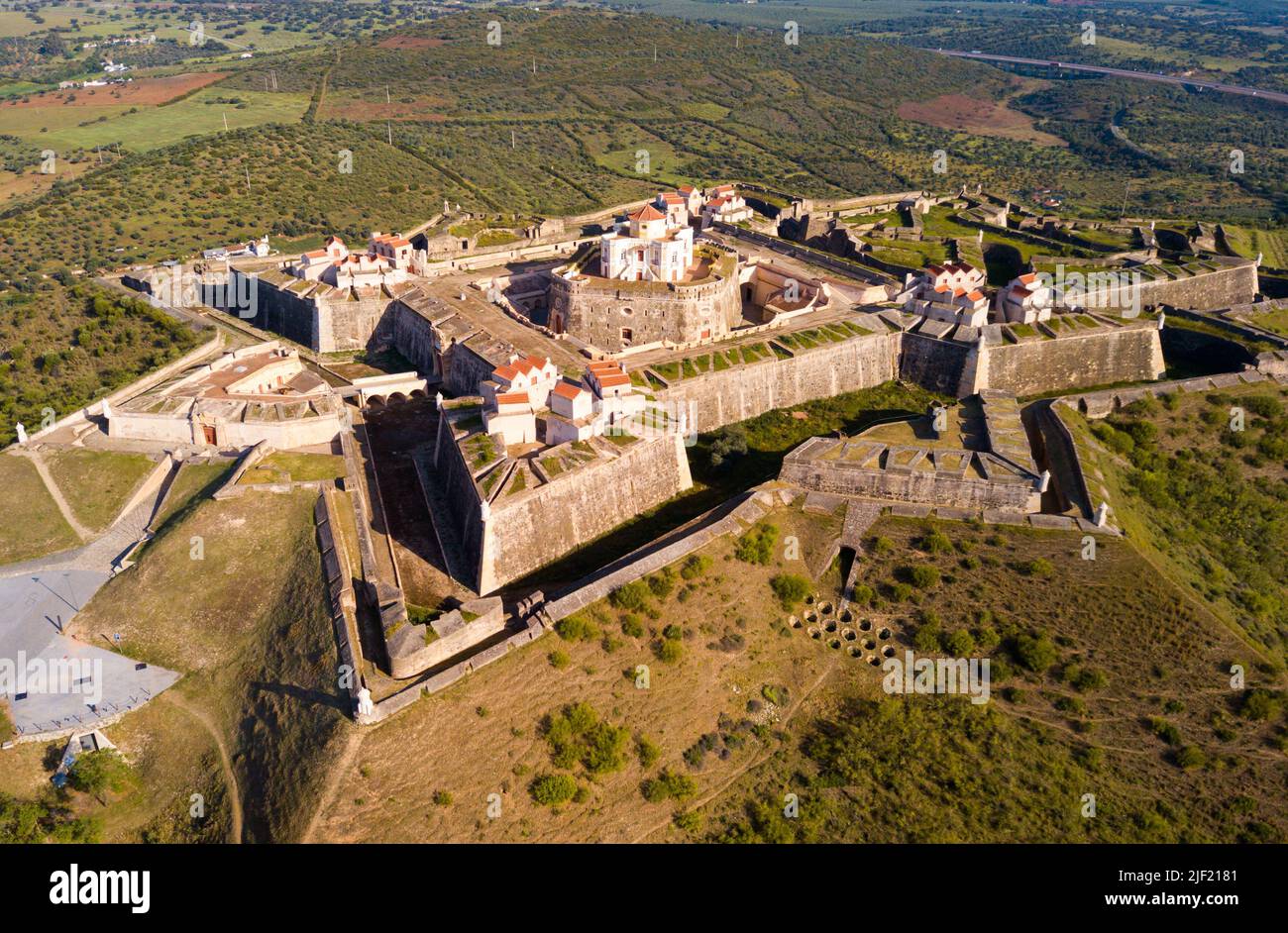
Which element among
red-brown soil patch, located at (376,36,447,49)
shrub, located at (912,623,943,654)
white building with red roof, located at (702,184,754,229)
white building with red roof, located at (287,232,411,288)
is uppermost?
red-brown soil patch, located at (376,36,447,49)

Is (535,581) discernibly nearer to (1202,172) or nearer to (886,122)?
(1202,172)

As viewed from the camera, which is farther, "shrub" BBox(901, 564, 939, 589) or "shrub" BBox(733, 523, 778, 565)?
"shrub" BBox(733, 523, 778, 565)

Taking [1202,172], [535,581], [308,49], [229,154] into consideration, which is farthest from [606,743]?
[308,49]

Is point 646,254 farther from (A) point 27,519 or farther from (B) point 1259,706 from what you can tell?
(B) point 1259,706

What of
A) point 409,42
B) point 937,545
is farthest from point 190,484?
point 409,42

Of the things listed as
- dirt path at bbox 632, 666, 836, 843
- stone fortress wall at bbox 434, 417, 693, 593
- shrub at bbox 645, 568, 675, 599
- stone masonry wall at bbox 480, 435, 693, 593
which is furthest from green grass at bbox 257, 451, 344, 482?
dirt path at bbox 632, 666, 836, 843

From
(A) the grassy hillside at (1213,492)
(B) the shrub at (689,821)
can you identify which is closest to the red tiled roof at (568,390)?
(B) the shrub at (689,821)

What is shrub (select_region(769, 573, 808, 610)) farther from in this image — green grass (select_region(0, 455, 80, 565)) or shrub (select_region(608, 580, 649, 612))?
green grass (select_region(0, 455, 80, 565))
